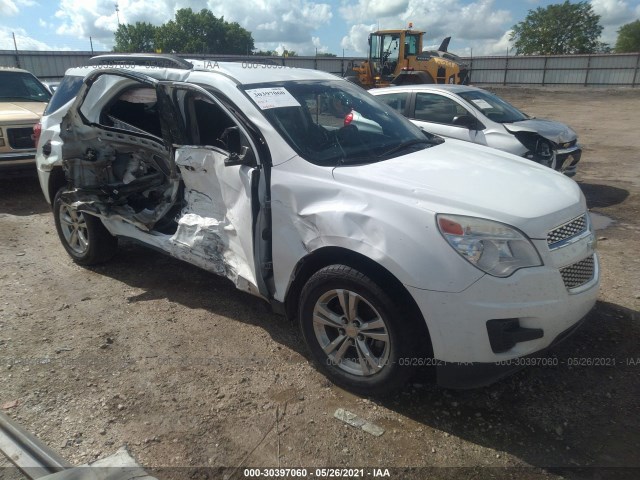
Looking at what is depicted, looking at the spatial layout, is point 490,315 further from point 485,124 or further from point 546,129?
point 546,129

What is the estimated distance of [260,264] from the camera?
3.24 metres

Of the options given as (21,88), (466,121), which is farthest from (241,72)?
(21,88)

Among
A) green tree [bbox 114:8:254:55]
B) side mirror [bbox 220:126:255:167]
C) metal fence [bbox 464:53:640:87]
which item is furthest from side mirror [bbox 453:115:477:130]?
green tree [bbox 114:8:254:55]

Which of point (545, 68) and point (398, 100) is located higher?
point (545, 68)

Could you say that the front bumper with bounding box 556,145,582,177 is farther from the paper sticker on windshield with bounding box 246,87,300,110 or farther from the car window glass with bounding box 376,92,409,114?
the paper sticker on windshield with bounding box 246,87,300,110

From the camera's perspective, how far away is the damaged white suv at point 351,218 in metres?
2.50

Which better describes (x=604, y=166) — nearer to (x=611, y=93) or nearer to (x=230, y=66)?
(x=230, y=66)

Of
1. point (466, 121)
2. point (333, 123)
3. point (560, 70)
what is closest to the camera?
point (333, 123)

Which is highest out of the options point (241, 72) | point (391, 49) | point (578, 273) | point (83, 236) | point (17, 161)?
point (391, 49)

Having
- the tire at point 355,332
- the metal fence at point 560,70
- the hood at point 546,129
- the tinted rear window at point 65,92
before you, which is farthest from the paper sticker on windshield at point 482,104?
the metal fence at point 560,70

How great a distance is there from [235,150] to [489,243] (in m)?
1.83

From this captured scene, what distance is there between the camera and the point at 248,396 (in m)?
3.03

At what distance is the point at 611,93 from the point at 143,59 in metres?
29.6

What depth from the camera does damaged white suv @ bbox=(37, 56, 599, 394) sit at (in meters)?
2.50
